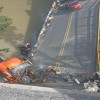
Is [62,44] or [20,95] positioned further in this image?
[62,44]

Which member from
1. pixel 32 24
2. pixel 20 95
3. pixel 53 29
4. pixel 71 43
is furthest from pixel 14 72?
pixel 32 24

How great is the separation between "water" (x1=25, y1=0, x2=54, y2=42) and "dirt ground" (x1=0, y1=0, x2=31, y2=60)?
0.69 metres

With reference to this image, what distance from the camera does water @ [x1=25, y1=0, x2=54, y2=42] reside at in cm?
3055

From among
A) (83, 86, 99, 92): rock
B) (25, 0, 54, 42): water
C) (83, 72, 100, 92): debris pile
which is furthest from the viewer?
(25, 0, 54, 42): water

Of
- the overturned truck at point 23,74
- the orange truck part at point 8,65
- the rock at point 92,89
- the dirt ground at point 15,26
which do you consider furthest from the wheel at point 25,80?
the dirt ground at point 15,26

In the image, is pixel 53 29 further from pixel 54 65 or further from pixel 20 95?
pixel 20 95

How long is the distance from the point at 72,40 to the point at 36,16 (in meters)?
12.6

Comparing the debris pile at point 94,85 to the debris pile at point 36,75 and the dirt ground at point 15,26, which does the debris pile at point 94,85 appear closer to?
the debris pile at point 36,75

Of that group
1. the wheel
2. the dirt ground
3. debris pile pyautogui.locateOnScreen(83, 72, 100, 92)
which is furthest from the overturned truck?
the dirt ground

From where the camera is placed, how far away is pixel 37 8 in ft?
124

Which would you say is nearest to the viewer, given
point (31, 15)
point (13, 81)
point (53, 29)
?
point (13, 81)

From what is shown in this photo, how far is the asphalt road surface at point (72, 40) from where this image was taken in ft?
69.1

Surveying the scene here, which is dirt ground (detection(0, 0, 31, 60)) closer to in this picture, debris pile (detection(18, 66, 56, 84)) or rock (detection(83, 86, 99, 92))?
debris pile (detection(18, 66, 56, 84))

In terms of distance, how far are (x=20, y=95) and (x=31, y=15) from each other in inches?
1005
